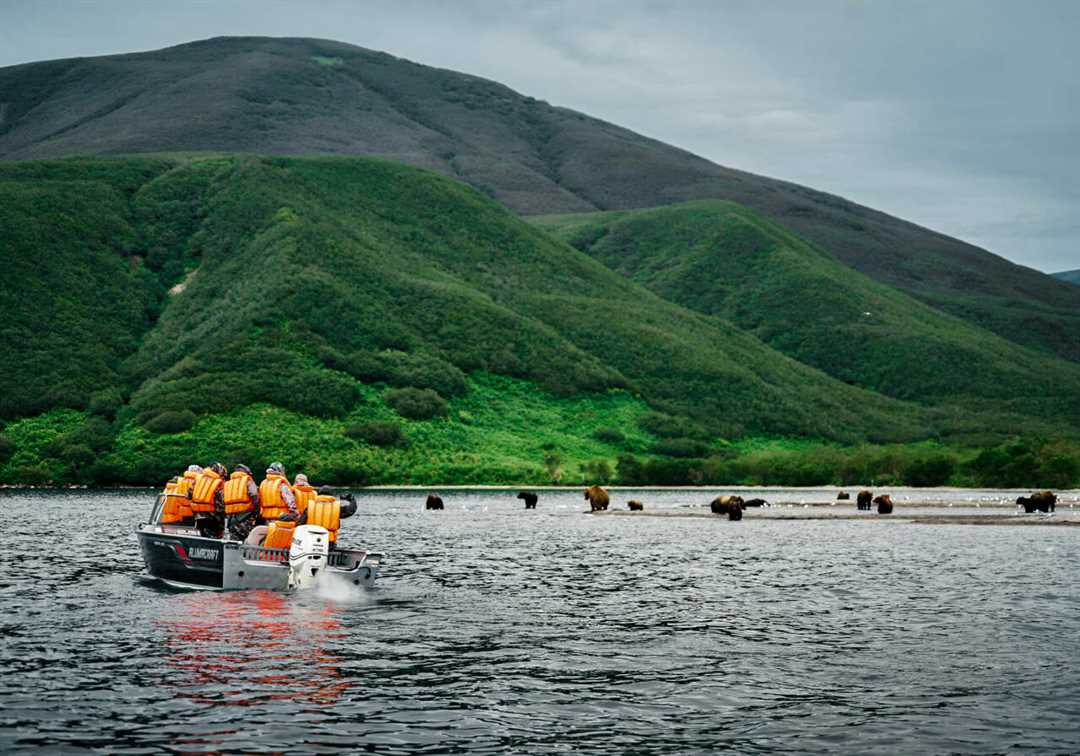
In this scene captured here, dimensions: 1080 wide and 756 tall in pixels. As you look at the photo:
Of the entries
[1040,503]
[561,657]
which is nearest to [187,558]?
[561,657]

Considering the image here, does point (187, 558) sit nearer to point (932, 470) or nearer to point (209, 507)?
point (209, 507)

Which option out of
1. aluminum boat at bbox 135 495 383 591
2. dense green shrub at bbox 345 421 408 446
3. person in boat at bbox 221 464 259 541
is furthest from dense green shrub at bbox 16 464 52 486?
person in boat at bbox 221 464 259 541

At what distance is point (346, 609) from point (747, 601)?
12713 mm

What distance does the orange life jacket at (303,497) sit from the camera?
4109 centimetres

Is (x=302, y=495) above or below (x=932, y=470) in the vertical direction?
above

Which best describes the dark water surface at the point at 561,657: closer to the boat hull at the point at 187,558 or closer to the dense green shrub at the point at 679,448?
the boat hull at the point at 187,558

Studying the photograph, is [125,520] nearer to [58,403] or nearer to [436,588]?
[436,588]

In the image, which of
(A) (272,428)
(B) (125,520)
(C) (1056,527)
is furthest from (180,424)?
(C) (1056,527)

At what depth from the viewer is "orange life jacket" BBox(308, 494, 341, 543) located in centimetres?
4025

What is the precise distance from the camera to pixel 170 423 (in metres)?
155

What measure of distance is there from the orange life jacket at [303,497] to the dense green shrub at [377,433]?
4878 inches

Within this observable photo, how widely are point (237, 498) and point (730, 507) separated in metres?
54.1

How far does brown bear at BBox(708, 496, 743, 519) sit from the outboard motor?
175 ft

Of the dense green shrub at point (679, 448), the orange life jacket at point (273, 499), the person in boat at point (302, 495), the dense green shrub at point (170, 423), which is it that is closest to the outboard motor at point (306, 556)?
the orange life jacket at point (273, 499)
